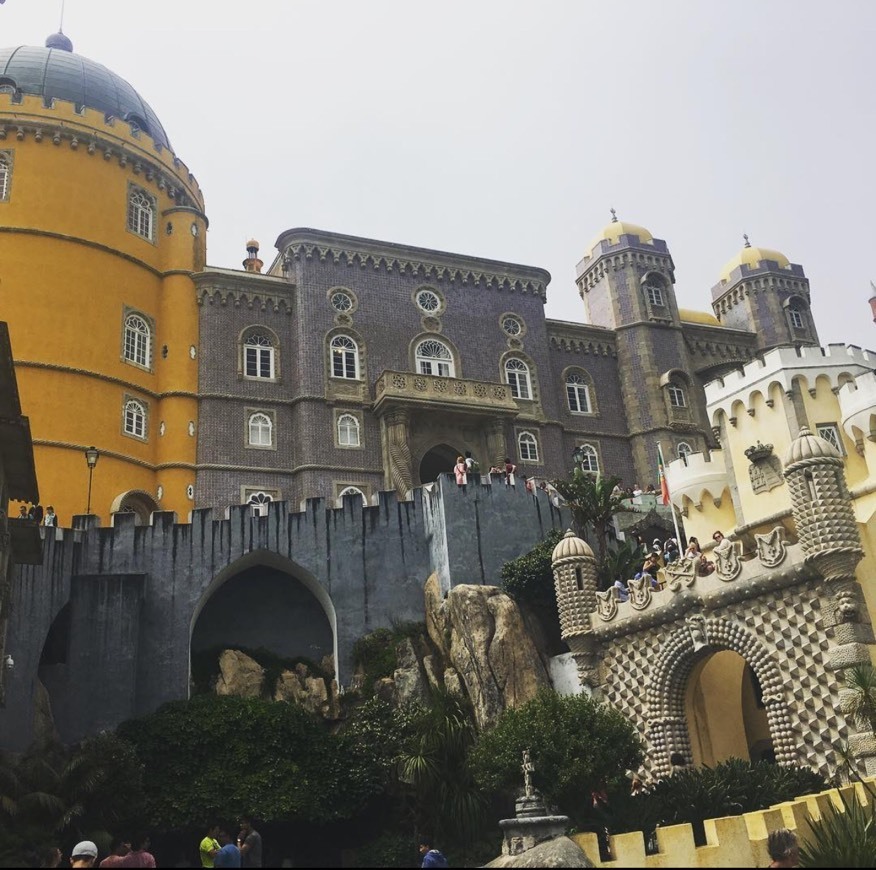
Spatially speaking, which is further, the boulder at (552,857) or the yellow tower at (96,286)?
the yellow tower at (96,286)

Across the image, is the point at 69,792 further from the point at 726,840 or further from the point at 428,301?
the point at 428,301

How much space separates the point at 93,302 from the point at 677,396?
79.9ft

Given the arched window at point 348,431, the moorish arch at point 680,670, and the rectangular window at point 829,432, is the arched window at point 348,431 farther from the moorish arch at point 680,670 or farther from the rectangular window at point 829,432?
the moorish arch at point 680,670

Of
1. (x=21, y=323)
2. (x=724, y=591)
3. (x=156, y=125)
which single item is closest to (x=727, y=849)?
(x=724, y=591)

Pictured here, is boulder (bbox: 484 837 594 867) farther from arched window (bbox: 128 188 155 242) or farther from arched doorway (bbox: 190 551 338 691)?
arched window (bbox: 128 188 155 242)

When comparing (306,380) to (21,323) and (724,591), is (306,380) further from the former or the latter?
(724,591)

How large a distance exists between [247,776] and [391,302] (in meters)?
22.9

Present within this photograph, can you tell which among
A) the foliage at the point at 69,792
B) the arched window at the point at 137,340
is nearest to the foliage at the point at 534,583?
the foliage at the point at 69,792

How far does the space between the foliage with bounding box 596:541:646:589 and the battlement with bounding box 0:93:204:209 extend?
79.2 feet

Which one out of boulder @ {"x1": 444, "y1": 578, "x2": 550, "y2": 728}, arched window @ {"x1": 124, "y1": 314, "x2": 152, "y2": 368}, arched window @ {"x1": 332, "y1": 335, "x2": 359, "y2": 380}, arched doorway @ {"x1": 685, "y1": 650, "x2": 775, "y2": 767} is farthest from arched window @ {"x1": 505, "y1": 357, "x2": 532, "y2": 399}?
arched doorway @ {"x1": 685, "y1": 650, "x2": 775, "y2": 767}

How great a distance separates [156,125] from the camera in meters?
42.8

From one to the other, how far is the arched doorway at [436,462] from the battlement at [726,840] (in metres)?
23.7

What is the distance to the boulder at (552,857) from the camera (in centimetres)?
1181

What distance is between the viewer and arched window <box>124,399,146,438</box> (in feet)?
118
